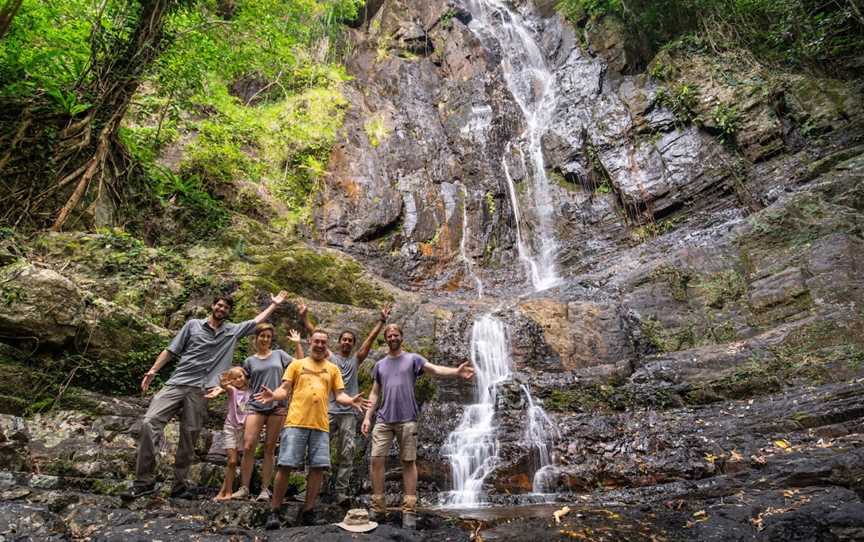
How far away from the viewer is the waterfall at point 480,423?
22.9 ft

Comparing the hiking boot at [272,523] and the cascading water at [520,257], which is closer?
the hiking boot at [272,523]

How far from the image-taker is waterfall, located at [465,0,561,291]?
15.9 meters

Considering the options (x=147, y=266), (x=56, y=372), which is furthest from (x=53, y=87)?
(x=56, y=372)

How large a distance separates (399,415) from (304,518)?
1.24 meters

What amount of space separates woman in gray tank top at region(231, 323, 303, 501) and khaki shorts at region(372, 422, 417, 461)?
114 centimetres

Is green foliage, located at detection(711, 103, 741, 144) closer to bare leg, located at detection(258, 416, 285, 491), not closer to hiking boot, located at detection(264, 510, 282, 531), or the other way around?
bare leg, located at detection(258, 416, 285, 491)

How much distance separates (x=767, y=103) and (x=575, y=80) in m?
8.07

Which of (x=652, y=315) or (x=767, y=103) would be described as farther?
(x=767, y=103)

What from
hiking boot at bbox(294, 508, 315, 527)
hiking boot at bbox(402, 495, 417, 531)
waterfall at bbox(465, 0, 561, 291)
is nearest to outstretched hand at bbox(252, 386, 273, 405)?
hiking boot at bbox(294, 508, 315, 527)

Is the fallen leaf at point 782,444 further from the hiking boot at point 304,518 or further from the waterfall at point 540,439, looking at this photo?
the hiking boot at point 304,518

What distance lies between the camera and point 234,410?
542 centimetres

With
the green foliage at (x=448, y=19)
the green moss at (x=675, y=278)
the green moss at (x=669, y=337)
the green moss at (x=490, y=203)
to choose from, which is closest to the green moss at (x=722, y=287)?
the green moss at (x=675, y=278)

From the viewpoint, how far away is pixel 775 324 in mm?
8273

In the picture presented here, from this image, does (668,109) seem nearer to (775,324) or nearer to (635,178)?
(635,178)
